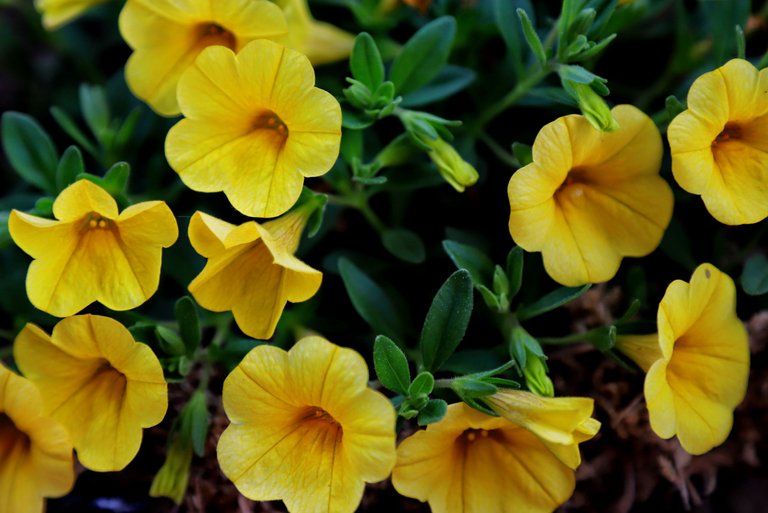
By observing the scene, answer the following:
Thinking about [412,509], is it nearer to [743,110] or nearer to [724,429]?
[724,429]

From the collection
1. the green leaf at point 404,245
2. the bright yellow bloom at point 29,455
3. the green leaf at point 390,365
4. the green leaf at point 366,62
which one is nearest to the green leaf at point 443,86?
the green leaf at point 366,62

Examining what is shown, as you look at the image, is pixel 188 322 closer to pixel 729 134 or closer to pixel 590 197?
pixel 590 197

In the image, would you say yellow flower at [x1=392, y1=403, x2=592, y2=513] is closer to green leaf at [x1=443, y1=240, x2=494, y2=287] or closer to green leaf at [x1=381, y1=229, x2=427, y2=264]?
green leaf at [x1=443, y1=240, x2=494, y2=287]

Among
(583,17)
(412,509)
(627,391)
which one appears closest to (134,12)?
(583,17)

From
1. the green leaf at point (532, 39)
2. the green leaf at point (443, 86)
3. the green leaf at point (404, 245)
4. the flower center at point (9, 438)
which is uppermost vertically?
the green leaf at point (532, 39)

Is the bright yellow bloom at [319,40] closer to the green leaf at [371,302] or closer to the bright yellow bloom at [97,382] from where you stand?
the green leaf at [371,302]

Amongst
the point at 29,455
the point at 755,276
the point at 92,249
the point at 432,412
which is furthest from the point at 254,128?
the point at 755,276

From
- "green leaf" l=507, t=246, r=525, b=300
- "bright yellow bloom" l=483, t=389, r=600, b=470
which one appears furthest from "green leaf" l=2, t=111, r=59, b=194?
"bright yellow bloom" l=483, t=389, r=600, b=470
